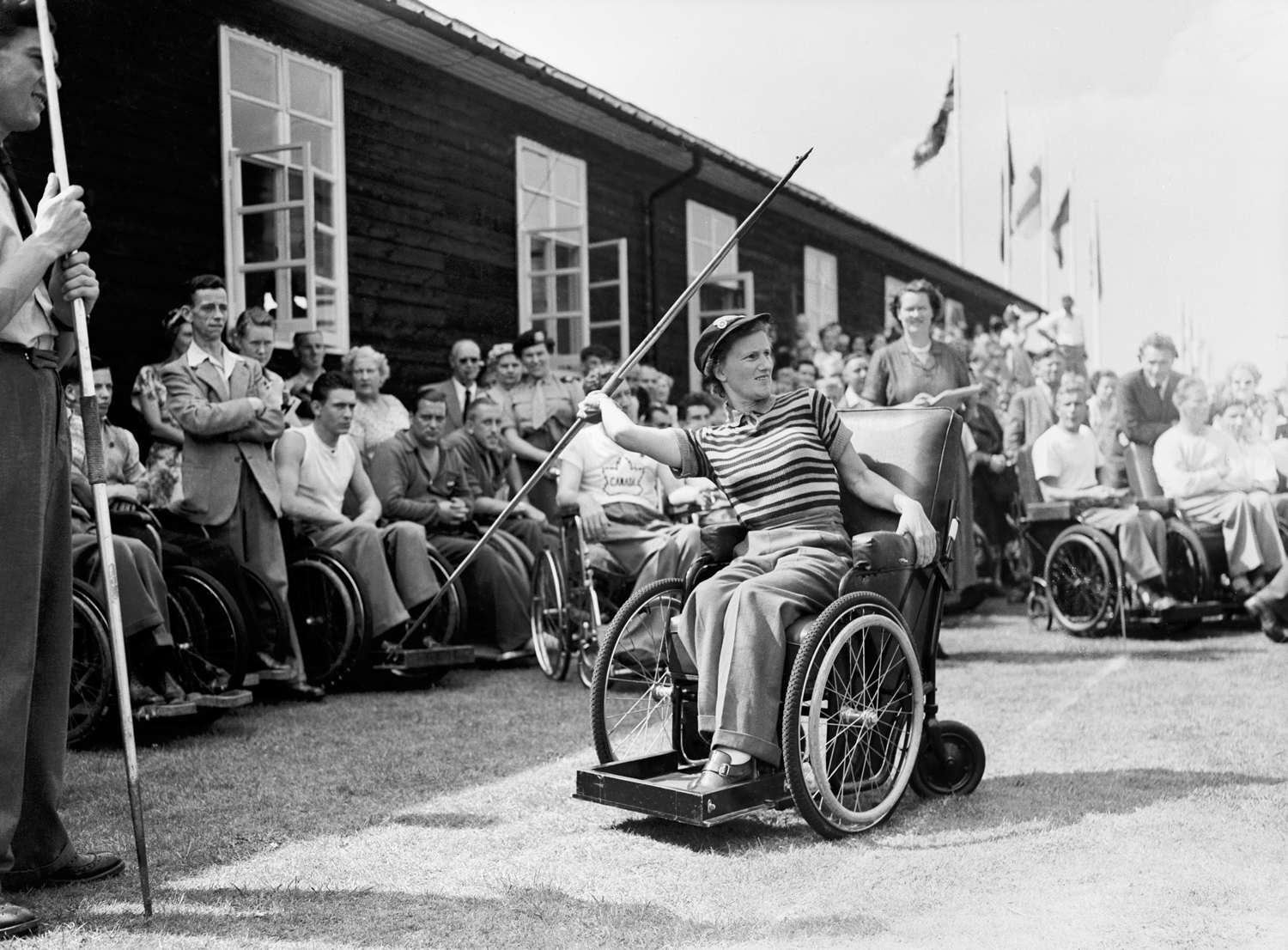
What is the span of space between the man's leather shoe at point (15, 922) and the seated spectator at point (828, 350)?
35.0ft

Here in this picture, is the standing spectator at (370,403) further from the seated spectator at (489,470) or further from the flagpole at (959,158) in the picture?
the flagpole at (959,158)

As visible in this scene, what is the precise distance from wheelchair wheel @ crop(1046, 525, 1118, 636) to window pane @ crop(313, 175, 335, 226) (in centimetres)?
524

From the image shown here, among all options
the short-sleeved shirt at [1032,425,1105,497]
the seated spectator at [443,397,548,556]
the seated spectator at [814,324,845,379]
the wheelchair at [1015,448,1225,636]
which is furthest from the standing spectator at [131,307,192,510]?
the seated spectator at [814,324,845,379]

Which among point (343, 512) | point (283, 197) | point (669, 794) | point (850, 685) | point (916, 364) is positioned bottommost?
point (669, 794)

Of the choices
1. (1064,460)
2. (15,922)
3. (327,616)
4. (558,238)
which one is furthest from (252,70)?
(15,922)

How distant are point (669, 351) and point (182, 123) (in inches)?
276

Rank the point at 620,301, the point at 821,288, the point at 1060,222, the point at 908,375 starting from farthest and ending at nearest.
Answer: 1. the point at 1060,222
2. the point at 821,288
3. the point at 620,301
4. the point at 908,375

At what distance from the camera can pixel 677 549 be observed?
251 inches

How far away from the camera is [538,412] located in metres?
8.61

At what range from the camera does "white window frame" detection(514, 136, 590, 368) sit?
37.1ft

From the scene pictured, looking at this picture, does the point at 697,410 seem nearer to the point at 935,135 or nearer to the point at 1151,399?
the point at 1151,399

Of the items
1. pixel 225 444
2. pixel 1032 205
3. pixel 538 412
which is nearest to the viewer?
pixel 225 444

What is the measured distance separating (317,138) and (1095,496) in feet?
18.4

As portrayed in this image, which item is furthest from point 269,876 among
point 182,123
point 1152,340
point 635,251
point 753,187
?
point 753,187
